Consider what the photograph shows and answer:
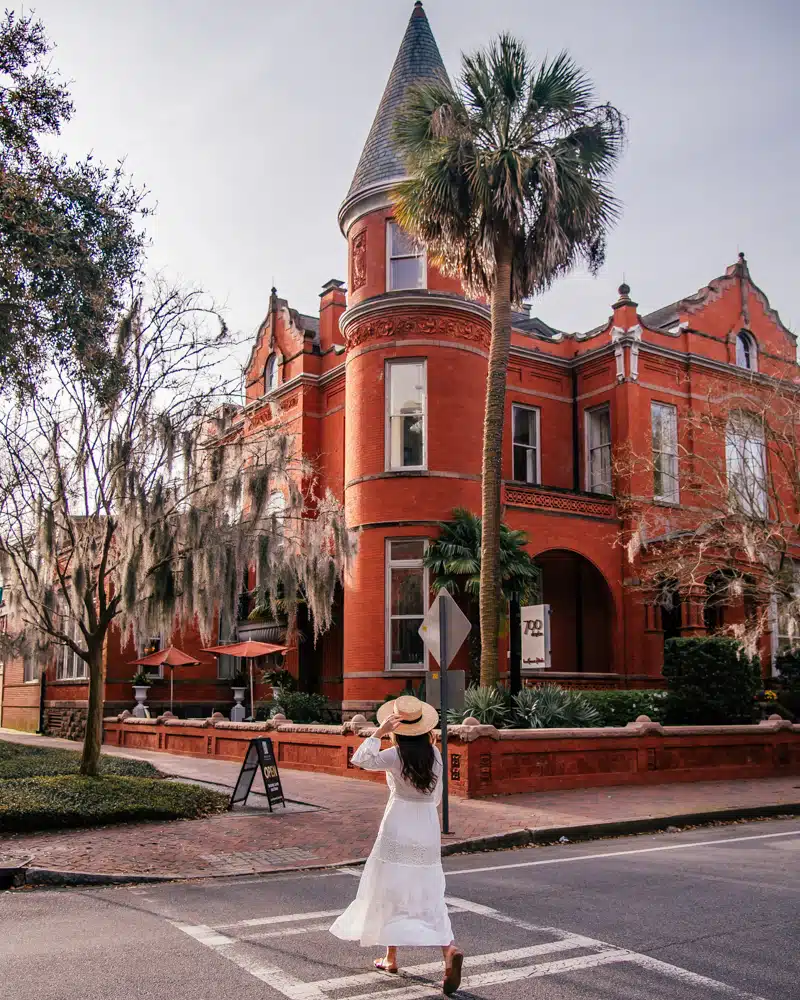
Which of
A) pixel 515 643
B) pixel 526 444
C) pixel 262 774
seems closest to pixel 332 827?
pixel 262 774

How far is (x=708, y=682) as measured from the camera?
2048cm

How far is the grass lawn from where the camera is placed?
11953 millimetres

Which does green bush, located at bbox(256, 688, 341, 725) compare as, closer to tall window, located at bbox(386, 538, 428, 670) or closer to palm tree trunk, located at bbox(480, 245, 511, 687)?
tall window, located at bbox(386, 538, 428, 670)

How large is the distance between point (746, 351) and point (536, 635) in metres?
16.3

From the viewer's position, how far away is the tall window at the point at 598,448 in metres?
28.0

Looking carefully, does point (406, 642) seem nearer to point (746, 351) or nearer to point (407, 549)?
point (407, 549)

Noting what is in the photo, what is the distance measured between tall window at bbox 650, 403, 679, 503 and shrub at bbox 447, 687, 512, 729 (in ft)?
39.5

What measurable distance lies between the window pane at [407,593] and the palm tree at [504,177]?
485 cm

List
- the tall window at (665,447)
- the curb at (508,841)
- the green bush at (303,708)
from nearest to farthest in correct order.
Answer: the curb at (508,841), the green bush at (303,708), the tall window at (665,447)

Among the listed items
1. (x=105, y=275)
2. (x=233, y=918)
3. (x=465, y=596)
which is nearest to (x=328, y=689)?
(x=465, y=596)

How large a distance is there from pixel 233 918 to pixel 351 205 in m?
19.8

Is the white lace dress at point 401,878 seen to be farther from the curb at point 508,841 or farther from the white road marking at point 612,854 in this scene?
the curb at point 508,841

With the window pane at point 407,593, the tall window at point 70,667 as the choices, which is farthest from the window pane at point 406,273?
the tall window at point 70,667

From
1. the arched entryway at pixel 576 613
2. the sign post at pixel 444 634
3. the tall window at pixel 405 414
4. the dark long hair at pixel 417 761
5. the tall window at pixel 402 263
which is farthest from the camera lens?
the arched entryway at pixel 576 613
